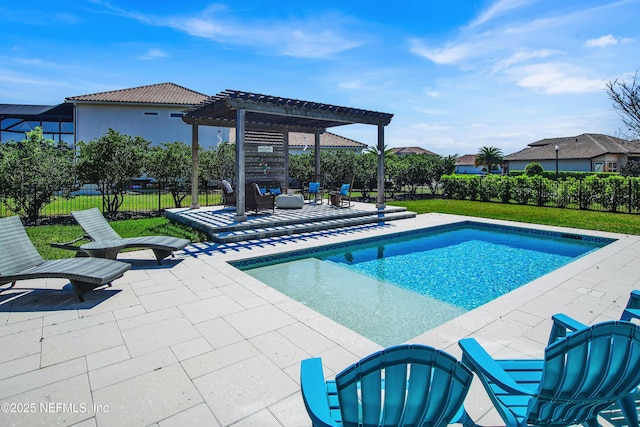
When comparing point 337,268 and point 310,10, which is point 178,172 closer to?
point 310,10

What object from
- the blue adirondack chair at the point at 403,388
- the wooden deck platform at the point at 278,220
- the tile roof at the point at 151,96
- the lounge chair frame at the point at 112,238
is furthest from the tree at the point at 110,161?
the tile roof at the point at 151,96

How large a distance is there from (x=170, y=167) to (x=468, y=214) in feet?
39.1

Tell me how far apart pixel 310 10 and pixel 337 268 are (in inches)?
303

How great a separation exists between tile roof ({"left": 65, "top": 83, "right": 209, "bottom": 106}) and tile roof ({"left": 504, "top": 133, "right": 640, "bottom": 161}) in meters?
38.9

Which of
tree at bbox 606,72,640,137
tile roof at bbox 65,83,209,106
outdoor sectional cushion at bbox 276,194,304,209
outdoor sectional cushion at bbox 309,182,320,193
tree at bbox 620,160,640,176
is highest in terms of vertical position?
tile roof at bbox 65,83,209,106

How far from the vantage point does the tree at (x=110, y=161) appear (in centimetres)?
1176

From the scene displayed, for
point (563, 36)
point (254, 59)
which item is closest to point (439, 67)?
point (563, 36)

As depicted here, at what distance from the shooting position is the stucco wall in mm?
27141

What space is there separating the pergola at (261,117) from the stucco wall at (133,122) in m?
17.1

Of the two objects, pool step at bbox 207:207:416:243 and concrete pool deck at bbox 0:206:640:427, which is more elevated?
pool step at bbox 207:207:416:243

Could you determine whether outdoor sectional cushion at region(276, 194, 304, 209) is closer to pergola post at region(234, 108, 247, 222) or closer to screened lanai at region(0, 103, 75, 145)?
pergola post at region(234, 108, 247, 222)

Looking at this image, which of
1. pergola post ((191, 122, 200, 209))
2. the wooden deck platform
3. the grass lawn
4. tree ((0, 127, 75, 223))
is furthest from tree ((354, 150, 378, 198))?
tree ((0, 127, 75, 223))

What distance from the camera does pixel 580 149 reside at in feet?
131

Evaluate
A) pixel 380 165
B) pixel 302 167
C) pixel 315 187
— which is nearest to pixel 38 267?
pixel 315 187
